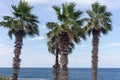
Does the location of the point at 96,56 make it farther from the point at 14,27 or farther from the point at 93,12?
the point at 14,27

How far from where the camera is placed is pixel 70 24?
39.6 metres

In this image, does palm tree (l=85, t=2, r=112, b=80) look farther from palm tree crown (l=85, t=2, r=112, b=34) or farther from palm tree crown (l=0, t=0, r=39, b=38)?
palm tree crown (l=0, t=0, r=39, b=38)

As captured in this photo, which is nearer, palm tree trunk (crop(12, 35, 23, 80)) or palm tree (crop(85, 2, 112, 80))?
palm tree trunk (crop(12, 35, 23, 80))

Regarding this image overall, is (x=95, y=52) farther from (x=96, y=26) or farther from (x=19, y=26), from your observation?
(x=19, y=26)

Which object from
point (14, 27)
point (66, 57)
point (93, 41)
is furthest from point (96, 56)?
point (14, 27)

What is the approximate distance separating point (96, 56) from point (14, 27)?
37.6 feet

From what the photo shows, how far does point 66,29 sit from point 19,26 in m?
5.84

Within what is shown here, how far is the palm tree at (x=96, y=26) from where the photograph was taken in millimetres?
47656

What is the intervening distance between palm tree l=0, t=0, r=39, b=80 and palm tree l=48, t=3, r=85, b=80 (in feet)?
11.2

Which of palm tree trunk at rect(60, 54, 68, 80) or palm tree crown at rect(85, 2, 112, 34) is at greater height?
palm tree crown at rect(85, 2, 112, 34)

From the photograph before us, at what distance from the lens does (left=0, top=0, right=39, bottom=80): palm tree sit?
42219 millimetres

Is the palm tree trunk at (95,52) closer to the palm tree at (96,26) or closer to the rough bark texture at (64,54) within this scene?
the palm tree at (96,26)

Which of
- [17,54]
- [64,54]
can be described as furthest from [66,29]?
[17,54]

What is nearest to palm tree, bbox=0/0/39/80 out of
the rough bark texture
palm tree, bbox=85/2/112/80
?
the rough bark texture
